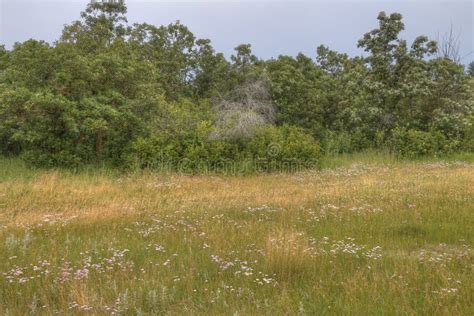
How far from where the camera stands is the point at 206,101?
22781mm

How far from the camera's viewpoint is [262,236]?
7234 mm

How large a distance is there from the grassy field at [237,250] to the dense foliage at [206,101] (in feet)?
14.0

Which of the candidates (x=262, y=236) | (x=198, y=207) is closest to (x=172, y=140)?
(x=198, y=207)

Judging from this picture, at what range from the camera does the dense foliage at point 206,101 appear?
53.3ft

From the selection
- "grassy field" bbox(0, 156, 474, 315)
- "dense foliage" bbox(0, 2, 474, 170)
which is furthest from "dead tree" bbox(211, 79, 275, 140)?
"grassy field" bbox(0, 156, 474, 315)

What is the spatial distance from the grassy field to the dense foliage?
4.28 metres

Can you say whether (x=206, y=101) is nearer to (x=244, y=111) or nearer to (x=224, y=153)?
(x=244, y=111)

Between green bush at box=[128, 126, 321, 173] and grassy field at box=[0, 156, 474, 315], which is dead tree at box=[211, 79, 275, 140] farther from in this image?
grassy field at box=[0, 156, 474, 315]

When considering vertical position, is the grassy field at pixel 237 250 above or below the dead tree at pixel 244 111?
below

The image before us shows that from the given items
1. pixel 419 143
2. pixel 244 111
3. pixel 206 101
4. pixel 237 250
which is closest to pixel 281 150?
pixel 244 111

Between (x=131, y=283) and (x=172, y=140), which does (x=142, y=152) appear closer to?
(x=172, y=140)

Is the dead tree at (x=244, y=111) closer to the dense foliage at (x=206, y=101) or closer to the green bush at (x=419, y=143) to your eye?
the dense foliage at (x=206, y=101)

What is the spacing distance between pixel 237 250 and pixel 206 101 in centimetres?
1696

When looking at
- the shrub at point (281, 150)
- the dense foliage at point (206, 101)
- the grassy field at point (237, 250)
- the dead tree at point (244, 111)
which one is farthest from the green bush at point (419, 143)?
the grassy field at point (237, 250)
